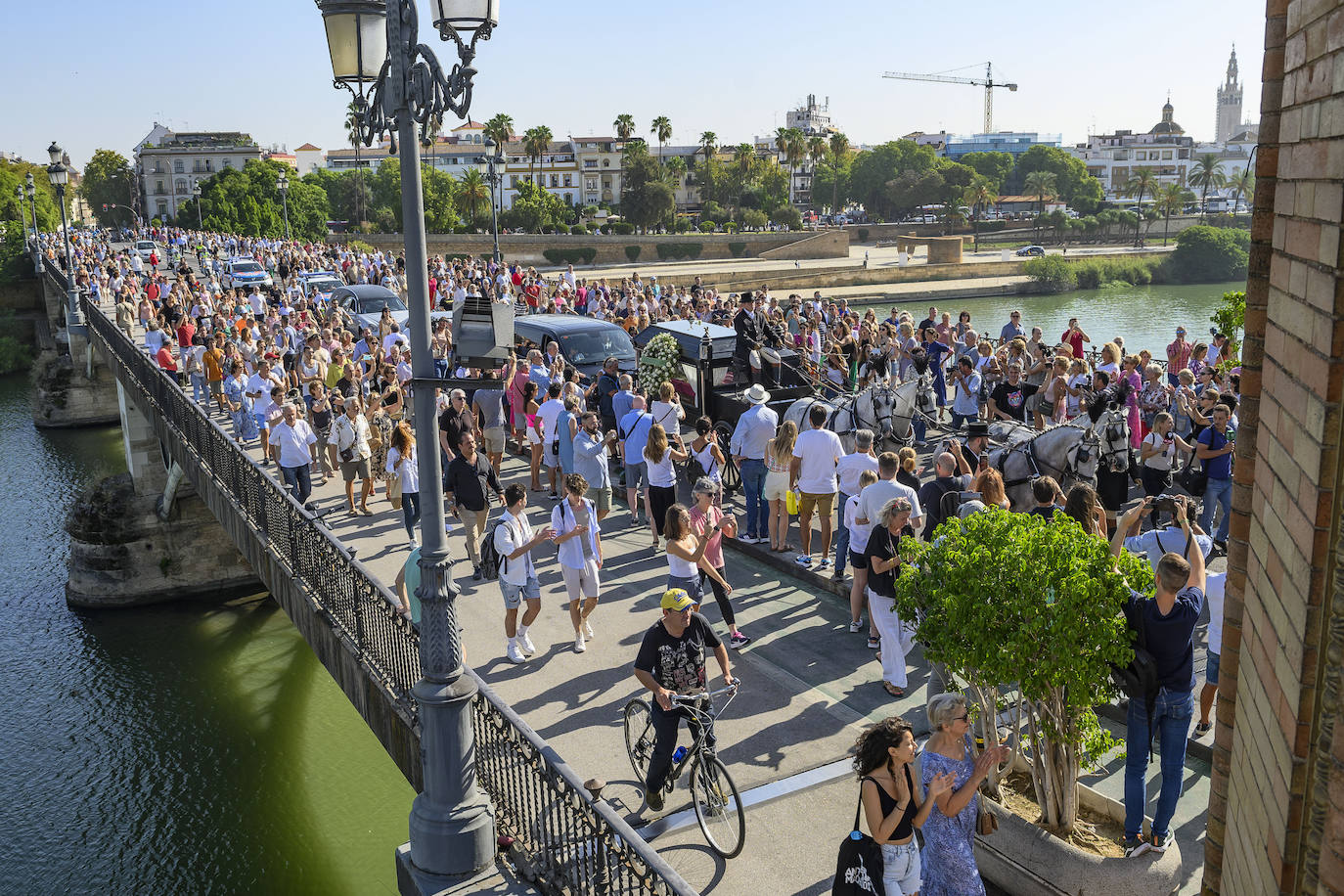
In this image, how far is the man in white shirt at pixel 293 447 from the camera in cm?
1441

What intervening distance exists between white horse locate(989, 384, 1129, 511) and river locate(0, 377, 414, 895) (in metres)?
9.16

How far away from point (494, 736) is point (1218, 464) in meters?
8.89

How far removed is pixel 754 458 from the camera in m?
12.8

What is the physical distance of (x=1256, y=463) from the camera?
3273 mm

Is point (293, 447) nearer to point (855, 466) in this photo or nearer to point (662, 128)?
point (855, 466)

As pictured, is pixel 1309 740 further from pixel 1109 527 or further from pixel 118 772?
pixel 118 772

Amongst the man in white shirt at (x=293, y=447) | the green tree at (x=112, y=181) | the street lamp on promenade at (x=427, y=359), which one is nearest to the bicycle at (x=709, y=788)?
the street lamp on promenade at (x=427, y=359)

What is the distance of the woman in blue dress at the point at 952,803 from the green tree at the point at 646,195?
87.2 metres

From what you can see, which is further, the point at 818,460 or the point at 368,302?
the point at 368,302

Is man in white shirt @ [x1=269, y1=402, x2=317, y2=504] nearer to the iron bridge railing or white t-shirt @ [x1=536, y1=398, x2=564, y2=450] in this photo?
the iron bridge railing

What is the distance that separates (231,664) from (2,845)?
20.8 ft

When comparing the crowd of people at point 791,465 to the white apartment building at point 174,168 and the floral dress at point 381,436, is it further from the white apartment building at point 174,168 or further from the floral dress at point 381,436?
the white apartment building at point 174,168

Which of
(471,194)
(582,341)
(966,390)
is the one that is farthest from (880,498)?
(471,194)

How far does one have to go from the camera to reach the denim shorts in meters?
9.77
